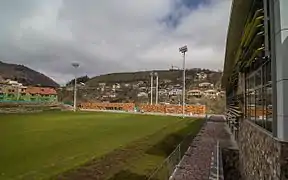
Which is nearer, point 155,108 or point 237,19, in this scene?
point 237,19

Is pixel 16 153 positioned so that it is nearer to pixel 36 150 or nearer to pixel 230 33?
pixel 36 150

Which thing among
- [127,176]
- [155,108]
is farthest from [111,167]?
[155,108]

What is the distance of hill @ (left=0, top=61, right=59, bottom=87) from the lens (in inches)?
6421

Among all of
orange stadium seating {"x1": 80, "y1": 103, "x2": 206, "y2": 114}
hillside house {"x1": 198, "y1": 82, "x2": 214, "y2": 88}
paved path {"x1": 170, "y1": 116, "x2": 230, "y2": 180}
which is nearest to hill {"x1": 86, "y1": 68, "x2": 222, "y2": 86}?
hillside house {"x1": 198, "y1": 82, "x2": 214, "y2": 88}

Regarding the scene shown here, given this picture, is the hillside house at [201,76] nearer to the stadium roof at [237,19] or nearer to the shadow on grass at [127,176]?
the stadium roof at [237,19]

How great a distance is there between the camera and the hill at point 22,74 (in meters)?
163

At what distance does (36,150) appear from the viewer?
13.6 meters

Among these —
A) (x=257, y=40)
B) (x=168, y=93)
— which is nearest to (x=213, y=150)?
(x=257, y=40)

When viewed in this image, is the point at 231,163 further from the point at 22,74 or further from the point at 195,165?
the point at 22,74

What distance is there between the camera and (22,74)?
576 ft

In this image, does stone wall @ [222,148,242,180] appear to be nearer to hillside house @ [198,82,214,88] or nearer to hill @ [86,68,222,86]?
hillside house @ [198,82,214,88]

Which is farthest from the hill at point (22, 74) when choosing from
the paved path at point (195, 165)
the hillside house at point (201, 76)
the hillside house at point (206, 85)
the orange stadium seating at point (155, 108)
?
the paved path at point (195, 165)

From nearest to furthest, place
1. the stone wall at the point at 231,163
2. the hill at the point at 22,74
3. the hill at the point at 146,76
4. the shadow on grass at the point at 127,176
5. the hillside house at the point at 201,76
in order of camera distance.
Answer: the shadow on grass at the point at 127,176 → the stone wall at the point at 231,163 → the hill at the point at 146,76 → the hillside house at the point at 201,76 → the hill at the point at 22,74

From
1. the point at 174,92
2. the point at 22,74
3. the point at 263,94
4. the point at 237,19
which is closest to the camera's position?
the point at 263,94
